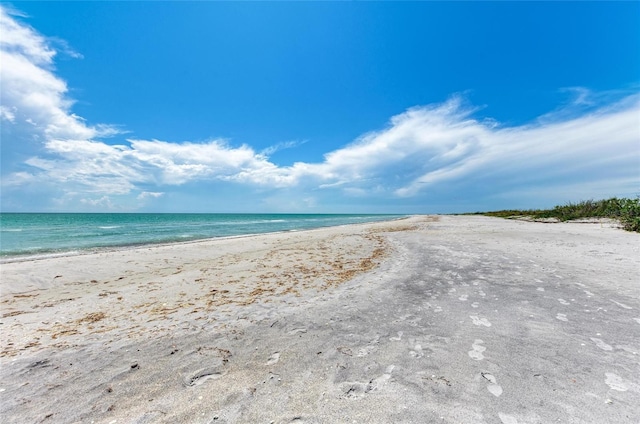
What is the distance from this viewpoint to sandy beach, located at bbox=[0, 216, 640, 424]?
124 inches

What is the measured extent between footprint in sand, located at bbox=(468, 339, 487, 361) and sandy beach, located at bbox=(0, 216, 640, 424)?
3 cm

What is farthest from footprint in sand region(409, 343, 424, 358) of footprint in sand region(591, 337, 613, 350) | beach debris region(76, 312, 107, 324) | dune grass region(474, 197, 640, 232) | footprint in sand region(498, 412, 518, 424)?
dune grass region(474, 197, 640, 232)

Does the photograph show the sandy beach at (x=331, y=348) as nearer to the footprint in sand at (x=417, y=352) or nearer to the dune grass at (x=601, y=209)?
the footprint in sand at (x=417, y=352)

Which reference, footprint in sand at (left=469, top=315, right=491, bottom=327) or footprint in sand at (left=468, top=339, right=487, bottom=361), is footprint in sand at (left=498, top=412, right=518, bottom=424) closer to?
footprint in sand at (left=468, top=339, right=487, bottom=361)

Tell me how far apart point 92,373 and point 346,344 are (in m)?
3.97

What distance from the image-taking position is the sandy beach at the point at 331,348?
314cm

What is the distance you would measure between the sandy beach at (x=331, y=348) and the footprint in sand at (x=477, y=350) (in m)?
0.03

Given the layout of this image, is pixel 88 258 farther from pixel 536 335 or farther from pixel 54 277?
pixel 536 335

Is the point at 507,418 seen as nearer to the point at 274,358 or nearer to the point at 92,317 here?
the point at 274,358

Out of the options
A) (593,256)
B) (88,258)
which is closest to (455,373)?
(593,256)

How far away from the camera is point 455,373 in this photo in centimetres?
367

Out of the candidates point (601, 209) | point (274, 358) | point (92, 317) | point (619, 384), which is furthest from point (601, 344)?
point (601, 209)

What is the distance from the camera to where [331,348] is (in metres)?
4.54

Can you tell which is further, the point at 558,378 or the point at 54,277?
the point at 54,277
